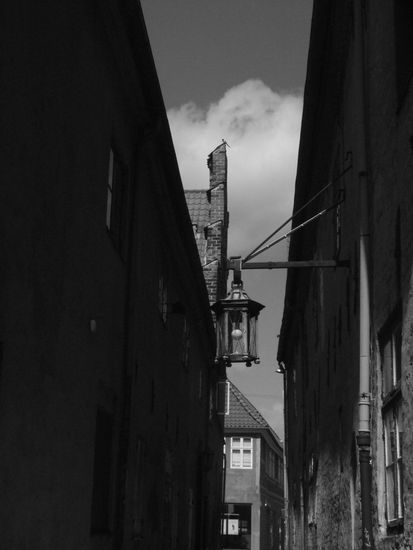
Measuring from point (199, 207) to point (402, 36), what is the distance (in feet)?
95.8

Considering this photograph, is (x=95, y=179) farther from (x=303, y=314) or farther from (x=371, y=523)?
(x=303, y=314)

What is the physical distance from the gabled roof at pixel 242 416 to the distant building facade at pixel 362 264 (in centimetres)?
3200

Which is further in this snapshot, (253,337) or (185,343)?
(185,343)

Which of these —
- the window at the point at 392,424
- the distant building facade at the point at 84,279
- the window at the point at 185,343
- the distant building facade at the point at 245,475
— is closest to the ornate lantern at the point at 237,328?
the distant building facade at the point at 84,279

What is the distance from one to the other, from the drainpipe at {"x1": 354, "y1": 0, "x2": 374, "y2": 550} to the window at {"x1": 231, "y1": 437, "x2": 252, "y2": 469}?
41.7m

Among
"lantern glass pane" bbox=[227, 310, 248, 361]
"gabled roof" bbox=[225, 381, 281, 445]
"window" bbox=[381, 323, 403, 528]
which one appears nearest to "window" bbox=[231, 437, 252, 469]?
"gabled roof" bbox=[225, 381, 281, 445]

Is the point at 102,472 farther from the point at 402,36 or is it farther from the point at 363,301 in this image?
the point at 402,36

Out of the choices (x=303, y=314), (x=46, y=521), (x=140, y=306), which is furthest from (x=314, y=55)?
(x=303, y=314)

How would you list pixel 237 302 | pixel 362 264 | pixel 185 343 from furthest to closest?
pixel 185 343 < pixel 237 302 < pixel 362 264

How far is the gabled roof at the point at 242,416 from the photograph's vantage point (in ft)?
164

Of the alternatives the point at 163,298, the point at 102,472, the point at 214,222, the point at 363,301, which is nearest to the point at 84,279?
the point at 102,472

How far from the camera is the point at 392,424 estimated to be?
327 inches

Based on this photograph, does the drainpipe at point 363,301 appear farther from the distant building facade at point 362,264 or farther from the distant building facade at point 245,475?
the distant building facade at point 245,475

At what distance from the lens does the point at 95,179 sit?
32.4ft
